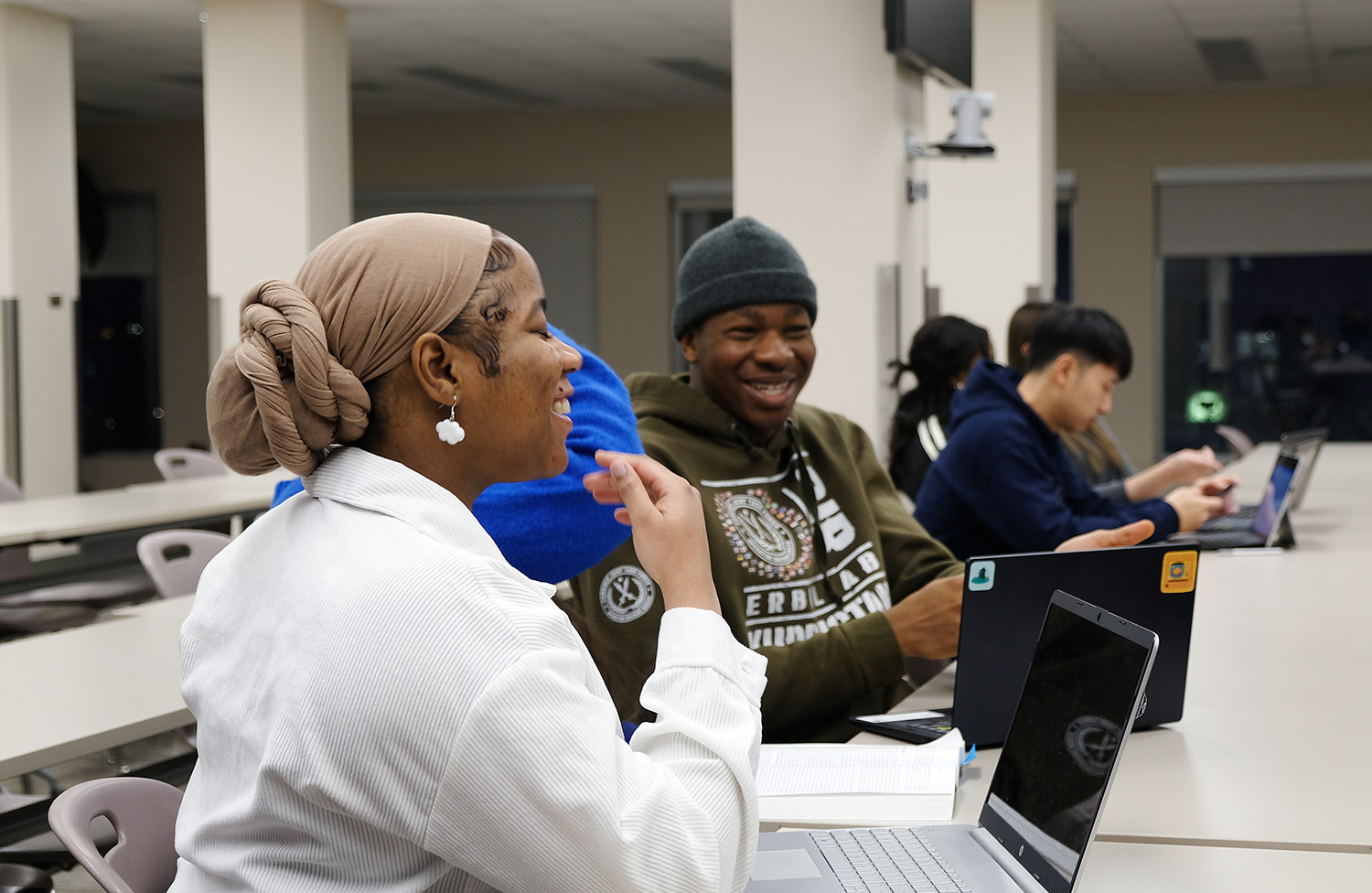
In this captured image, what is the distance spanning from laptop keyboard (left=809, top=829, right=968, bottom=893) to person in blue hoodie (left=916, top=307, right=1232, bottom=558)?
1540mm

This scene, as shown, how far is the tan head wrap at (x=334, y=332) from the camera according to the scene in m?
0.99

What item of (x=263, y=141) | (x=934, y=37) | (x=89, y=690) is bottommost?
(x=89, y=690)

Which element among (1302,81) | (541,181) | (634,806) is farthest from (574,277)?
(634,806)

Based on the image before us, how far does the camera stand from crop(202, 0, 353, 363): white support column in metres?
7.62

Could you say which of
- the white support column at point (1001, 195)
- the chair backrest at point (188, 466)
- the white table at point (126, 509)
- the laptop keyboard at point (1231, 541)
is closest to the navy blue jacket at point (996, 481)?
the laptop keyboard at point (1231, 541)

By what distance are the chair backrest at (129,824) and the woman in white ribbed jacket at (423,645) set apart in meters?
0.43

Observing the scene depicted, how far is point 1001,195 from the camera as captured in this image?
6770mm

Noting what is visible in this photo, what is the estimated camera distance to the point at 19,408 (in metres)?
7.87

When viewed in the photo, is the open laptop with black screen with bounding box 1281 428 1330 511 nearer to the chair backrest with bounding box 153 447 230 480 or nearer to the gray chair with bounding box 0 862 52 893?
the gray chair with bounding box 0 862 52 893

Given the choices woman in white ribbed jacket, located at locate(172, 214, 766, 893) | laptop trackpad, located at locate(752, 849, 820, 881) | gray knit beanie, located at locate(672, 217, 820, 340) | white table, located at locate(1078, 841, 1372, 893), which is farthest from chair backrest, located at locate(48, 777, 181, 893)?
gray knit beanie, located at locate(672, 217, 820, 340)

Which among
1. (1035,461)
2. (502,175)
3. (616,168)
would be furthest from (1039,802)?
(502,175)

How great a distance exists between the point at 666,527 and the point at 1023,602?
26.8 inches

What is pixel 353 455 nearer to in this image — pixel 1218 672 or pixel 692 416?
pixel 692 416

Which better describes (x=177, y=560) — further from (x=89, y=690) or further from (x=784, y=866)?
(x=784, y=866)
